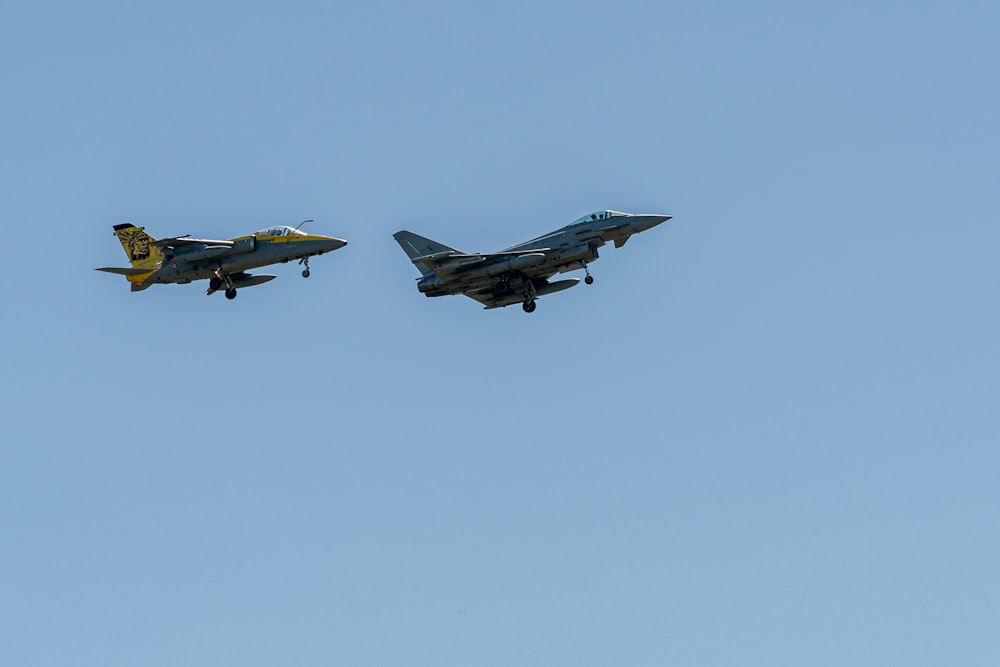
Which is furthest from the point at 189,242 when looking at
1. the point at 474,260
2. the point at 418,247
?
the point at 474,260

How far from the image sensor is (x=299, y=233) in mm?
64562

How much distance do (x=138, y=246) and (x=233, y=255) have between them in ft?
20.5

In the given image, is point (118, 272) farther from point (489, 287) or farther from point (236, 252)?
point (489, 287)

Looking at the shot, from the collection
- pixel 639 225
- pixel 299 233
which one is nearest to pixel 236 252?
pixel 299 233

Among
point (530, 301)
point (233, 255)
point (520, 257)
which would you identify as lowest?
point (530, 301)

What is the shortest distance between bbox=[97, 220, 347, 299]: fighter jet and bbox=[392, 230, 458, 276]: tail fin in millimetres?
2900

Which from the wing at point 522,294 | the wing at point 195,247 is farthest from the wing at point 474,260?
the wing at point 195,247

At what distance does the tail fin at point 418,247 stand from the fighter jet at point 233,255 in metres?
2.90

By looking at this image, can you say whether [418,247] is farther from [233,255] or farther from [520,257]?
[233,255]

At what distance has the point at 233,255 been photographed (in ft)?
212

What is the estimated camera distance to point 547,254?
62.8m

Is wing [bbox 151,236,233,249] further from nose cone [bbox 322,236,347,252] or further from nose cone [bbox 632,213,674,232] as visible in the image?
nose cone [bbox 632,213,674,232]

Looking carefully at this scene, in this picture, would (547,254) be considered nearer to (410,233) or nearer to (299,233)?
(410,233)

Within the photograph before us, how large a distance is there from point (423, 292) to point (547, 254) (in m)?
5.88
